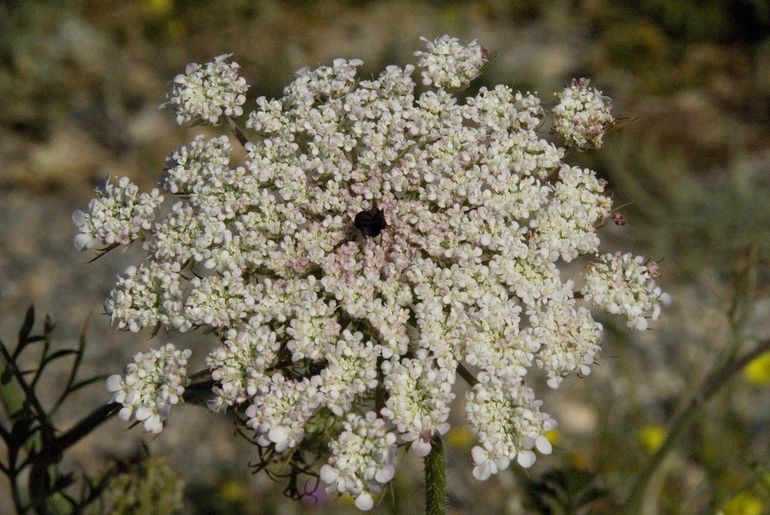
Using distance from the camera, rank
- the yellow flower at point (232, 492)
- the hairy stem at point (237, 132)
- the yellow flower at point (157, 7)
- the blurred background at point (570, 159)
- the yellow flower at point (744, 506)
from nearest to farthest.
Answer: the hairy stem at point (237, 132) < the yellow flower at point (744, 506) < the yellow flower at point (232, 492) < the blurred background at point (570, 159) < the yellow flower at point (157, 7)

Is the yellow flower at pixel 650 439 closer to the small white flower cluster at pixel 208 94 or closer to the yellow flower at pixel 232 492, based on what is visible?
the yellow flower at pixel 232 492

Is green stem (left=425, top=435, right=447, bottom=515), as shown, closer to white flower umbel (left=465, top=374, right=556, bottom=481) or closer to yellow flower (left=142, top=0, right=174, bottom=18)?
white flower umbel (left=465, top=374, right=556, bottom=481)

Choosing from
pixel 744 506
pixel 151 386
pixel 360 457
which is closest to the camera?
pixel 360 457

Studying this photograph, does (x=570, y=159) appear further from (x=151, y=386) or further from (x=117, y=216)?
(x=151, y=386)

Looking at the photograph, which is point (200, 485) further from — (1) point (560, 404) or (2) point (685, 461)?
(2) point (685, 461)

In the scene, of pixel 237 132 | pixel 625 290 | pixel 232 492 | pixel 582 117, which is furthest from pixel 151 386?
pixel 232 492

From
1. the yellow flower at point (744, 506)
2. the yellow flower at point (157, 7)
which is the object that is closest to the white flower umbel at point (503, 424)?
the yellow flower at point (744, 506)
